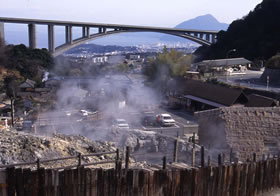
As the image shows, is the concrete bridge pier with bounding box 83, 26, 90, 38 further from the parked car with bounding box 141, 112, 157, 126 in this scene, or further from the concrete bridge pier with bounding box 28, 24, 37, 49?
the parked car with bounding box 141, 112, 157, 126

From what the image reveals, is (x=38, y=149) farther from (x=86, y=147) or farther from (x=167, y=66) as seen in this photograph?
(x=167, y=66)

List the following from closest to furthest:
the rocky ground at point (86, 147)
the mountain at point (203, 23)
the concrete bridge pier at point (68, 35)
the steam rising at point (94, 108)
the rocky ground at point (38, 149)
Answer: the rocky ground at point (38, 149) < the rocky ground at point (86, 147) < the steam rising at point (94, 108) < the concrete bridge pier at point (68, 35) < the mountain at point (203, 23)

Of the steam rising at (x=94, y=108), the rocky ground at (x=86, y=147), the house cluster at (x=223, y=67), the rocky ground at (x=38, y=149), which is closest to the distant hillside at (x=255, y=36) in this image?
the house cluster at (x=223, y=67)

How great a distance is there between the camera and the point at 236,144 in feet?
21.5

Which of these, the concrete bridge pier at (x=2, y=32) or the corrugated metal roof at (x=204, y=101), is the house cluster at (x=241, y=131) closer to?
the corrugated metal roof at (x=204, y=101)

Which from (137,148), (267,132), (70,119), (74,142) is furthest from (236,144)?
(70,119)

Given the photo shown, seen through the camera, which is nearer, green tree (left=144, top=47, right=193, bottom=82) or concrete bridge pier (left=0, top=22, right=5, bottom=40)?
green tree (left=144, top=47, right=193, bottom=82)

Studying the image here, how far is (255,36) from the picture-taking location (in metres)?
30.2

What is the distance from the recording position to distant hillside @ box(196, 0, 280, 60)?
91.4 ft

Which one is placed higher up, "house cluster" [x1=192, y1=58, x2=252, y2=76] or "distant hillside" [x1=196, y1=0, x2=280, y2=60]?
"distant hillside" [x1=196, y1=0, x2=280, y2=60]

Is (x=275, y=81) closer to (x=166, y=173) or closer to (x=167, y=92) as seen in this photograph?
(x=167, y=92)

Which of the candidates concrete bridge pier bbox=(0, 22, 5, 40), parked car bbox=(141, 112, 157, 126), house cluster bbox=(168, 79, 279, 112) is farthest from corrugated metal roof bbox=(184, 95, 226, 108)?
concrete bridge pier bbox=(0, 22, 5, 40)

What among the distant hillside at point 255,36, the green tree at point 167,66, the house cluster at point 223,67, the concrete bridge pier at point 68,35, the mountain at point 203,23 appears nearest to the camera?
the house cluster at point 223,67

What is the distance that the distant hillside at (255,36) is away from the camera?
91.4 feet
